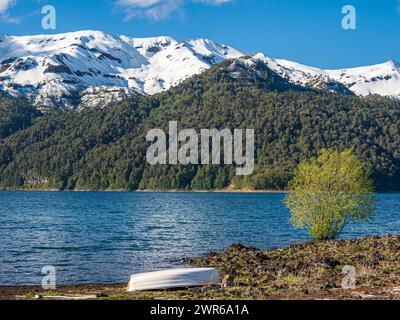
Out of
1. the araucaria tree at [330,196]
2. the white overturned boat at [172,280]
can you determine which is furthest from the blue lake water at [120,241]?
the white overturned boat at [172,280]

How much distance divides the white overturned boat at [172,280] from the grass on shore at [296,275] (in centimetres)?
114

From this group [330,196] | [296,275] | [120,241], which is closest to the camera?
[296,275]

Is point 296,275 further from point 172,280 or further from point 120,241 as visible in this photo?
point 120,241

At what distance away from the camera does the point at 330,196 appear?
70375mm

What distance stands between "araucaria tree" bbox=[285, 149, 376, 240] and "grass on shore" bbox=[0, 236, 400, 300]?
572cm

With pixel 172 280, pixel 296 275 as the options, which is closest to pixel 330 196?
pixel 296 275

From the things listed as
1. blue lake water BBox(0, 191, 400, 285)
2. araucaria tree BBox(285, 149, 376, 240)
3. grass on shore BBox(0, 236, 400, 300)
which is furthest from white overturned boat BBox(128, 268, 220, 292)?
araucaria tree BBox(285, 149, 376, 240)

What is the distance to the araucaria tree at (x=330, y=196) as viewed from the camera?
70312 millimetres

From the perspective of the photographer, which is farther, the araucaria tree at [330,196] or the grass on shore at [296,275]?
the araucaria tree at [330,196]

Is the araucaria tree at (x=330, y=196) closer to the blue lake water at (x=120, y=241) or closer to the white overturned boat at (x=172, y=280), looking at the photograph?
the blue lake water at (x=120, y=241)

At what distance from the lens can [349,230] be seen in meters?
104

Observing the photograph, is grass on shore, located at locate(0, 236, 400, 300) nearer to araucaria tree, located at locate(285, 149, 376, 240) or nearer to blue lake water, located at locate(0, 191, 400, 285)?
araucaria tree, located at locate(285, 149, 376, 240)

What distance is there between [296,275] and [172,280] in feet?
33.0
